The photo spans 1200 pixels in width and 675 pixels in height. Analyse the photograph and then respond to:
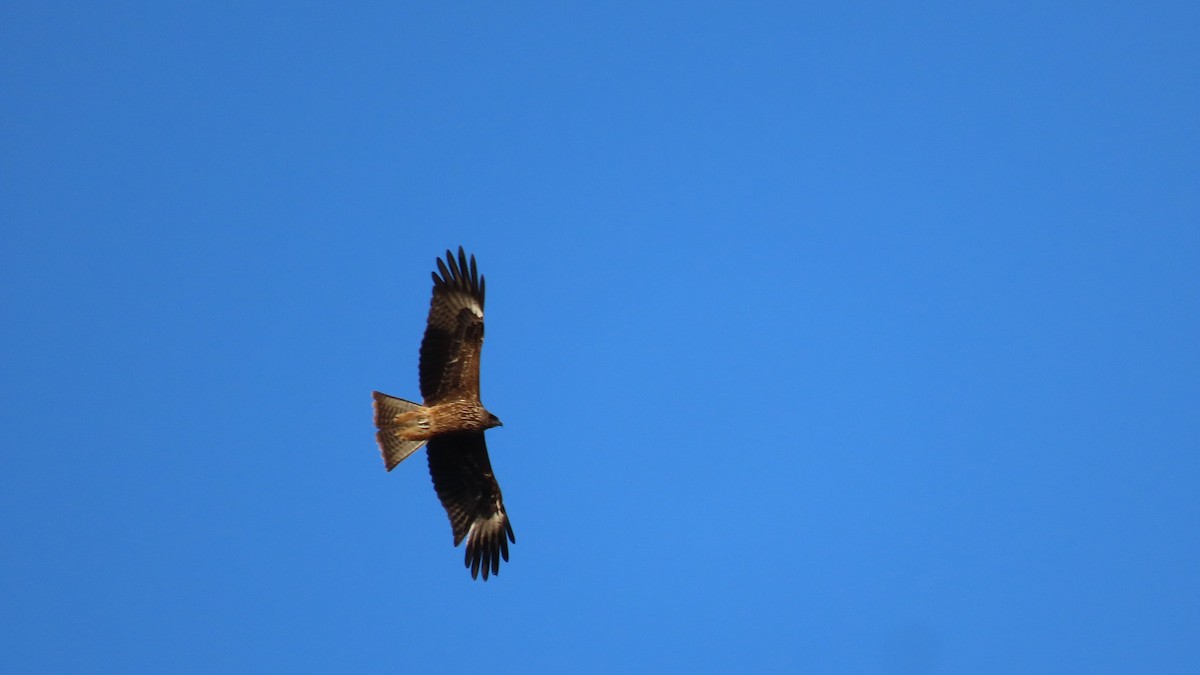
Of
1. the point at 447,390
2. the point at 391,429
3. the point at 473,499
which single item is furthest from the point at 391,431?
the point at 473,499

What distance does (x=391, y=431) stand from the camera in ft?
50.1

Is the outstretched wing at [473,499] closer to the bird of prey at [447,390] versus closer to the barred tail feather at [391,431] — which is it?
the bird of prey at [447,390]

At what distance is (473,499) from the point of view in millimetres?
16781

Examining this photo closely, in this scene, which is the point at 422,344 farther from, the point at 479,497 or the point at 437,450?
the point at 479,497

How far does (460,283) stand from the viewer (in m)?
15.7

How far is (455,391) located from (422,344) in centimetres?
75

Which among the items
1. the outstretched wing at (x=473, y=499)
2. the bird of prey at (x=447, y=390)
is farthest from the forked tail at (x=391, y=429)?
the outstretched wing at (x=473, y=499)

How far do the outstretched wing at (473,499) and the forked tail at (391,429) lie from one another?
2.12 feet

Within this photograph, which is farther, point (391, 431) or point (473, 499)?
point (473, 499)

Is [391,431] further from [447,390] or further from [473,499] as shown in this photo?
[473,499]

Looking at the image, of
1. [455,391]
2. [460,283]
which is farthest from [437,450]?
[460,283]

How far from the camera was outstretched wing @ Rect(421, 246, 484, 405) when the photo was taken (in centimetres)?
1532

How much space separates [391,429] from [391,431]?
27 millimetres

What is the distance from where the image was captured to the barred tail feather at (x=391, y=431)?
601 inches
